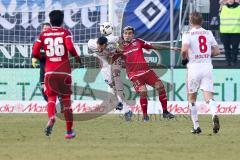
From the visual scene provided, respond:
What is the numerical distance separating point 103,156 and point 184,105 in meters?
10.9

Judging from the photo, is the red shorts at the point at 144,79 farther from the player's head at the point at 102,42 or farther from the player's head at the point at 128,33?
the player's head at the point at 102,42

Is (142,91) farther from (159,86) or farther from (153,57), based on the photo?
(153,57)

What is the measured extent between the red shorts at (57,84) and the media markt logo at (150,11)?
944 centimetres

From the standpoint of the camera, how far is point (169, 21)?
950 inches

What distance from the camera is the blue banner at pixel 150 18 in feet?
79.4

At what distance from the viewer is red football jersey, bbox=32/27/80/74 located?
48.6 feet

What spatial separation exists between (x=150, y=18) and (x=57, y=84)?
31.8 feet

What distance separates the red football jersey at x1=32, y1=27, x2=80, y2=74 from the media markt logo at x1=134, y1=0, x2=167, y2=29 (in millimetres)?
9400

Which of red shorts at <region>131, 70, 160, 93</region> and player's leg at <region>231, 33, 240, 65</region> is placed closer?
red shorts at <region>131, 70, 160, 93</region>

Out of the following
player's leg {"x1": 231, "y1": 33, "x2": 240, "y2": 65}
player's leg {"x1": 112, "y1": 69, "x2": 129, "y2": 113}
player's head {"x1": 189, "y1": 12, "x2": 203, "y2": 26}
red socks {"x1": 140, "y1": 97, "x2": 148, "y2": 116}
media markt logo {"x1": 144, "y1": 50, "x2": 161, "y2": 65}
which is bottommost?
red socks {"x1": 140, "y1": 97, "x2": 148, "y2": 116}

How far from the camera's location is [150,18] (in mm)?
24281

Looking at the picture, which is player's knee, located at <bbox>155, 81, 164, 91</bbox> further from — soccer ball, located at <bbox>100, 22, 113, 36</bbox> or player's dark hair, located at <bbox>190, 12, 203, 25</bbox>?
player's dark hair, located at <bbox>190, 12, 203, 25</bbox>

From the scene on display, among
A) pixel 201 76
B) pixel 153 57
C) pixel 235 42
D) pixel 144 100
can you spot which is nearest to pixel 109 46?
pixel 144 100

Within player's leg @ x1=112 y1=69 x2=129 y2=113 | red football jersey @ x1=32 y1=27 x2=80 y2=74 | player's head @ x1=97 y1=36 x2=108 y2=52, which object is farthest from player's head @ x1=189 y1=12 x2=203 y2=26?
player's leg @ x1=112 y1=69 x2=129 y2=113
